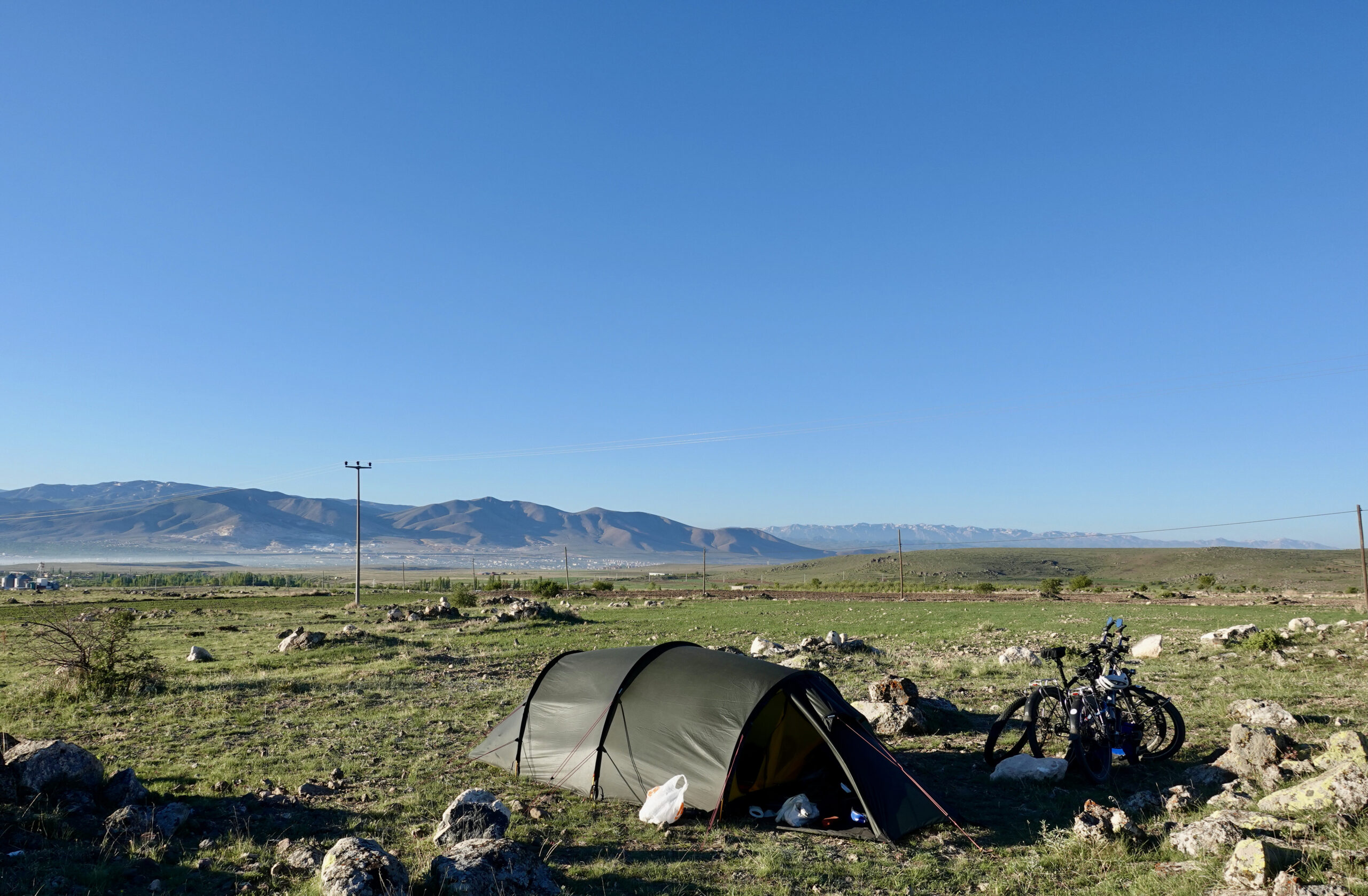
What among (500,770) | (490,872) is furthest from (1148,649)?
(490,872)

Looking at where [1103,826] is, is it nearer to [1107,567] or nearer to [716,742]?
[716,742]

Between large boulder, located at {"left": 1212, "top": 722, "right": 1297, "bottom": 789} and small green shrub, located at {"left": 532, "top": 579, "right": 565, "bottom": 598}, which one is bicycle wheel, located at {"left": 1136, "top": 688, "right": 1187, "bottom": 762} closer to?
large boulder, located at {"left": 1212, "top": 722, "right": 1297, "bottom": 789}

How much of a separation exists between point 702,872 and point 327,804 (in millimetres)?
5833

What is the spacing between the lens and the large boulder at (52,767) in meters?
10.2

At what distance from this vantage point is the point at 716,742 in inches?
436

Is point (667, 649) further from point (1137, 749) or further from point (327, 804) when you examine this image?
point (1137, 749)

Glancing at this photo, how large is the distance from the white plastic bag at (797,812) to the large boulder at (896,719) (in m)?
4.73

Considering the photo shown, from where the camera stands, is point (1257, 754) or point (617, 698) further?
point (617, 698)

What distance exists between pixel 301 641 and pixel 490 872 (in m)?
25.6

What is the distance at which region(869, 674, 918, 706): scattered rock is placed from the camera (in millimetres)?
16188

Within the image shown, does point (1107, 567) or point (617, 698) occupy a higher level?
point (617, 698)

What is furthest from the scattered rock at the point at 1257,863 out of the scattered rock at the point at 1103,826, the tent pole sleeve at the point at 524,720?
the tent pole sleeve at the point at 524,720

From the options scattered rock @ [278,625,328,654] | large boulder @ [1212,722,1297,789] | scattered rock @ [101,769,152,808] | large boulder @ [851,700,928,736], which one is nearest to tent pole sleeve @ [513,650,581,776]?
scattered rock @ [101,769,152,808]

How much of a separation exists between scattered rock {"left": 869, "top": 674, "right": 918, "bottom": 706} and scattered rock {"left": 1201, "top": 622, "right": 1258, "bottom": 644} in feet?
54.1
